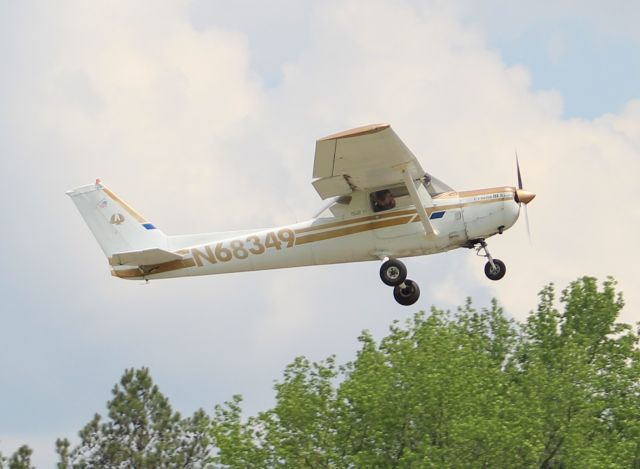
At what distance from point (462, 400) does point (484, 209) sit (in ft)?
26.6

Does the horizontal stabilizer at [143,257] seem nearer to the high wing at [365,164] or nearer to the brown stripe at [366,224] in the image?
the brown stripe at [366,224]

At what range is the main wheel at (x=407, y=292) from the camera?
79.2ft

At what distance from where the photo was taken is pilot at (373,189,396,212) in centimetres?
2355

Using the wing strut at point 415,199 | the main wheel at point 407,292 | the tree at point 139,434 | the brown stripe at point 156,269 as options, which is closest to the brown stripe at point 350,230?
the wing strut at point 415,199

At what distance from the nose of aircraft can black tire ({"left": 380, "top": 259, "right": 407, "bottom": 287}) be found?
2.47 meters

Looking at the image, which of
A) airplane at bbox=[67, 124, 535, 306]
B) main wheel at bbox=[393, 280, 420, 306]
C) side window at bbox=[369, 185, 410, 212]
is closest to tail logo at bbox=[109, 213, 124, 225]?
airplane at bbox=[67, 124, 535, 306]

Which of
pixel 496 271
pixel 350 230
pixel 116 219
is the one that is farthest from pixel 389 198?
pixel 116 219

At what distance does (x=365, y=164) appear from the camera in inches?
889

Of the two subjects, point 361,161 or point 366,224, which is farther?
point 366,224

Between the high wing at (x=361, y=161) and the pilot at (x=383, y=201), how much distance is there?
0.70 feet

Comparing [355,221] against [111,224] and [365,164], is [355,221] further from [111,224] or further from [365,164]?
[111,224]

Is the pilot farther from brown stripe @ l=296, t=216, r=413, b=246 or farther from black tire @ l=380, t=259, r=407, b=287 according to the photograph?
black tire @ l=380, t=259, r=407, b=287

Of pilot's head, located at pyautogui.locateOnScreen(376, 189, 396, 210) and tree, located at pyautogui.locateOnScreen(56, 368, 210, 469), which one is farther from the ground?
tree, located at pyautogui.locateOnScreen(56, 368, 210, 469)

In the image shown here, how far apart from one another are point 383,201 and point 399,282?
1.58m
